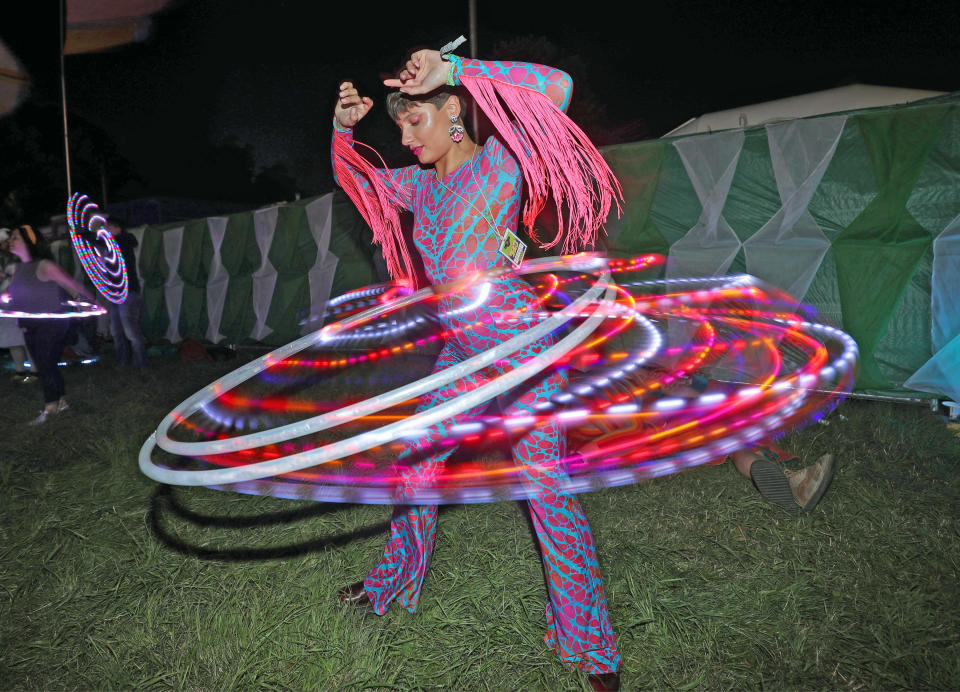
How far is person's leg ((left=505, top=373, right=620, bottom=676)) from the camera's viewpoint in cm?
177

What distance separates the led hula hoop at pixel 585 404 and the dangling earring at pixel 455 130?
0.55 m

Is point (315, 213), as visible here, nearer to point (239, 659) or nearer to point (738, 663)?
point (239, 659)

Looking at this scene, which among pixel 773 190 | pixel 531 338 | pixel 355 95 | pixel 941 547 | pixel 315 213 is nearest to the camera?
pixel 531 338

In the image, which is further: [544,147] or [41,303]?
[41,303]

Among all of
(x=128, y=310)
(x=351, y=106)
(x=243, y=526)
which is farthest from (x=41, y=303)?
(x=351, y=106)

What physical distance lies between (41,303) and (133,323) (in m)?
2.82

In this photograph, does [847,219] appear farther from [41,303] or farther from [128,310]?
[128,310]

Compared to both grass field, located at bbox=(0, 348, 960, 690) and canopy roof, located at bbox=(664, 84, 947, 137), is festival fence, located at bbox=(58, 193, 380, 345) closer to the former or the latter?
grass field, located at bbox=(0, 348, 960, 690)

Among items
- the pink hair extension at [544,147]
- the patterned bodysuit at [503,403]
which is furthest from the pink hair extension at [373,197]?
the pink hair extension at [544,147]

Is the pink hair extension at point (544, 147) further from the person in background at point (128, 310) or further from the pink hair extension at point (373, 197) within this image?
the person in background at point (128, 310)

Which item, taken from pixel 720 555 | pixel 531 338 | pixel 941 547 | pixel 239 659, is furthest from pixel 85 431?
pixel 941 547

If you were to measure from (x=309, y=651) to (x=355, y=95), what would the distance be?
85.5 inches

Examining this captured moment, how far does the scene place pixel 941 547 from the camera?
2430mm

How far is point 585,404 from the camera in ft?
13.6
